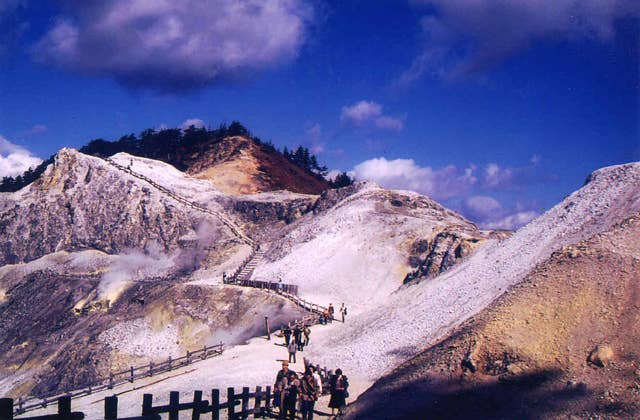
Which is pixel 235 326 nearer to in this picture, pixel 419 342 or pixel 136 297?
pixel 136 297

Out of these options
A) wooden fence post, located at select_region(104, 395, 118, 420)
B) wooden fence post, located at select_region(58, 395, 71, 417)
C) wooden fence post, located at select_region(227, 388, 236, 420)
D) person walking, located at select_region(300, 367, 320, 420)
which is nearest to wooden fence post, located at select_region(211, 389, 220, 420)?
wooden fence post, located at select_region(227, 388, 236, 420)

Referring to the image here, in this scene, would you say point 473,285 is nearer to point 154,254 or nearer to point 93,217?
point 154,254

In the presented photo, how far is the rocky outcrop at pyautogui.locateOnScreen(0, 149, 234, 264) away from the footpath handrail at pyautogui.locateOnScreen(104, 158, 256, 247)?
3.47 feet

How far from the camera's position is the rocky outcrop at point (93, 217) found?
6262 cm

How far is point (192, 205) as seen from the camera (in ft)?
218

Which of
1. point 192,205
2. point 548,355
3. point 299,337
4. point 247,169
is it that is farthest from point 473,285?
point 247,169

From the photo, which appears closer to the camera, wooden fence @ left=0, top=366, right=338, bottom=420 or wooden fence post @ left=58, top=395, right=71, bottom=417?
wooden fence @ left=0, top=366, right=338, bottom=420

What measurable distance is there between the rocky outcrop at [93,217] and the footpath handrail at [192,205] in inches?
41.7

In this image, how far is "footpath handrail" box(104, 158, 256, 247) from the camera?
62000 millimetres

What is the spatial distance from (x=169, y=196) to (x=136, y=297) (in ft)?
81.4

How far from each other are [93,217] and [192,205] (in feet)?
38.3

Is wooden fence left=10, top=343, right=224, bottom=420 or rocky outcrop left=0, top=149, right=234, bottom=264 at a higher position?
rocky outcrop left=0, top=149, right=234, bottom=264

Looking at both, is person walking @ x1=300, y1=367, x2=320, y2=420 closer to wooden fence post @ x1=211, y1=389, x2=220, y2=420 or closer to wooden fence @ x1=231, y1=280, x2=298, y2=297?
wooden fence post @ x1=211, y1=389, x2=220, y2=420

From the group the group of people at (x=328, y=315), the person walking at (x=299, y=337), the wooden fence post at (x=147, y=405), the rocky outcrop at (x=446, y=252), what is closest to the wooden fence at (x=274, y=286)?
the group of people at (x=328, y=315)
